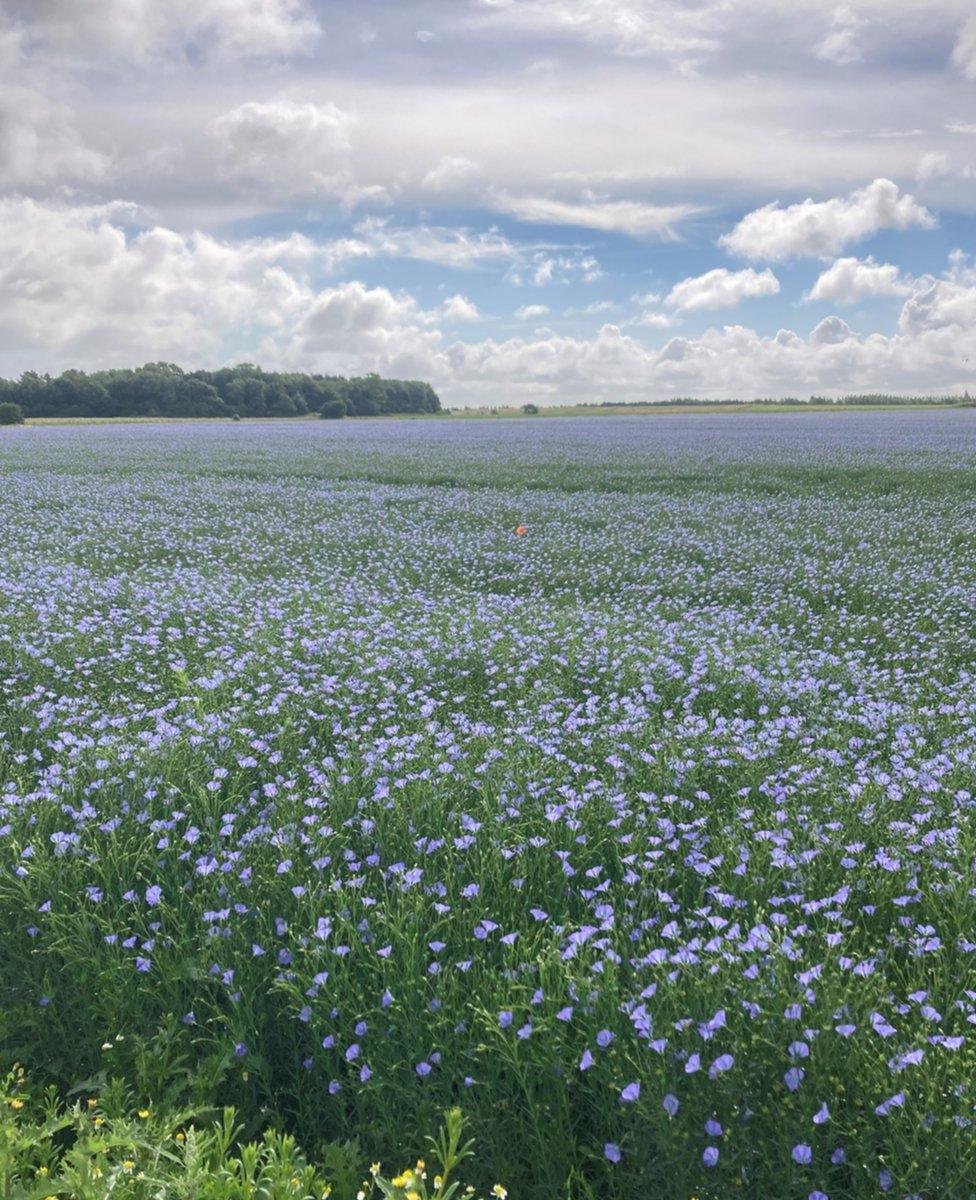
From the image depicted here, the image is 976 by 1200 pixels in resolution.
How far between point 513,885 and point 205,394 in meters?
105

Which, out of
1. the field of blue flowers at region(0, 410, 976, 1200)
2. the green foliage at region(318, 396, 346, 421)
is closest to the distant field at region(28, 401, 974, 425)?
the green foliage at region(318, 396, 346, 421)

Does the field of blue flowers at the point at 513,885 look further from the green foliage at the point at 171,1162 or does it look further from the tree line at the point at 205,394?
the tree line at the point at 205,394

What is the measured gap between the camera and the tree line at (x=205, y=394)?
95000mm

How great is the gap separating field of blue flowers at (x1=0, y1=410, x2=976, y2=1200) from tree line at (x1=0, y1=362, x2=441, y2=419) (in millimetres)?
93527

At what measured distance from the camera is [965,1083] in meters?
2.52

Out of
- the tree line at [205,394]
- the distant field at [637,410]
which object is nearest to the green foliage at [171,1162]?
the distant field at [637,410]

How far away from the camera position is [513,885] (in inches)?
146

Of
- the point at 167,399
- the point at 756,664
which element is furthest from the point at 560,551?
the point at 167,399

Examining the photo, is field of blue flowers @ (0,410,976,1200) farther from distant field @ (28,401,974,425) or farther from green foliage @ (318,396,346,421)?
green foliage @ (318,396,346,421)

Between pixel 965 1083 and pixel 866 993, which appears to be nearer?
pixel 965 1083

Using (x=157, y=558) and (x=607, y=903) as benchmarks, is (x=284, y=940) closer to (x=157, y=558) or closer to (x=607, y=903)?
(x=607, y=903)

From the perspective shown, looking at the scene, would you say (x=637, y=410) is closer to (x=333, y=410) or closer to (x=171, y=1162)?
(x=333, y=410)

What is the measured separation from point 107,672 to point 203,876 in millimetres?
3870

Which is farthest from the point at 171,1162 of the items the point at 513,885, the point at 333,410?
the point at 333,410
